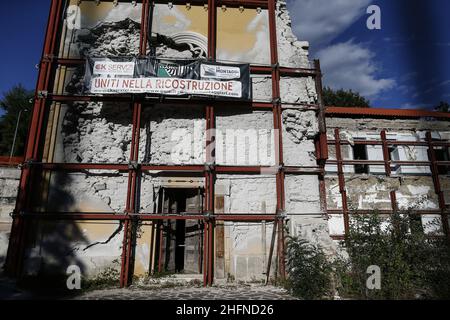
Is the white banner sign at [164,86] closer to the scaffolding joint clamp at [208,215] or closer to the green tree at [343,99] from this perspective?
the scaffolding joint clamp at [208,215]

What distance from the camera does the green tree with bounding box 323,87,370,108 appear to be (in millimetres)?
27688

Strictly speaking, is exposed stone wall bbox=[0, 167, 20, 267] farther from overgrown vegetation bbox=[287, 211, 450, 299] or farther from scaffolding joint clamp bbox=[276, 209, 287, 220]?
overgrown vegetation bbox=[287, 211, 450, 299]

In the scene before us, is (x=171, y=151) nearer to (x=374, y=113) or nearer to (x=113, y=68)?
(x=113, y=68)

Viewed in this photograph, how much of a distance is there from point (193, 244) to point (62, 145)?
15.2ft

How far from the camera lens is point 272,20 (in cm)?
1032

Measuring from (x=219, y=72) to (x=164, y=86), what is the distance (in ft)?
5.51

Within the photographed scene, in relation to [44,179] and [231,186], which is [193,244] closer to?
[231,186]

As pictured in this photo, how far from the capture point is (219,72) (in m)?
9.33

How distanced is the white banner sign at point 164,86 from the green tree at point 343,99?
20524mm

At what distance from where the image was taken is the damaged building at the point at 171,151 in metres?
8.18

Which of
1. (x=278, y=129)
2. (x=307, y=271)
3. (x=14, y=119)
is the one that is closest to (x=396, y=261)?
(x=307, y=271)
